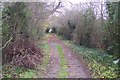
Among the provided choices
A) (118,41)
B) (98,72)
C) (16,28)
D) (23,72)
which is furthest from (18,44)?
(118,41)

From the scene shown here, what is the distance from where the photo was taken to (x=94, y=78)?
9102 millimetres

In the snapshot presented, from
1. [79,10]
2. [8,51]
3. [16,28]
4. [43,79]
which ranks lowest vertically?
[43,79]

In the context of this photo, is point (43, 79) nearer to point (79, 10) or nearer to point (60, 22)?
point (79, 10)

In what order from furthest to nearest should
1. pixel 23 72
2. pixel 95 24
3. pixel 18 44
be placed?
pixel 95 24, pixel 18 44, pixel 23 72

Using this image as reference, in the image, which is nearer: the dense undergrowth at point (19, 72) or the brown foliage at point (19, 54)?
the dense undergrowth at point (19, 72)

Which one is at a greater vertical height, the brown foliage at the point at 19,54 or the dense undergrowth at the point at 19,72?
the brown foliage at the point at 19,54

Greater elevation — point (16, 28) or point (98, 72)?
point (16, 28)

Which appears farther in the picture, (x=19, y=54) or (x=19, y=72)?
(x=19, y=54)

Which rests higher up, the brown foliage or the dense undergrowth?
the brown foliage

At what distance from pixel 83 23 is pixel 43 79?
47.1ft

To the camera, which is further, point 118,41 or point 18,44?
point 18,44

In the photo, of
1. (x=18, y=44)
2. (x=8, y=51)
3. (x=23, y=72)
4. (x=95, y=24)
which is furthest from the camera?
(x=95, y=24)

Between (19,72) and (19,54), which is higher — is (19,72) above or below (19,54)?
below

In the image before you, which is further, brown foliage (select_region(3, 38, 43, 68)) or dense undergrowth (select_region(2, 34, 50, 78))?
brown foliage (select_region(3, 38, 43, 68))
